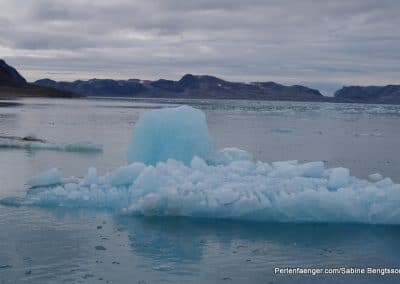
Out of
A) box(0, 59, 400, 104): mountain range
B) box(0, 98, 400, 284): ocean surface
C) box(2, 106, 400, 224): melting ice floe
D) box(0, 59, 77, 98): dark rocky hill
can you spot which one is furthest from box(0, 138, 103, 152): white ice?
box(0, 59, 400, 104): mountain range

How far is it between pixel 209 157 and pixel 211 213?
335 cm

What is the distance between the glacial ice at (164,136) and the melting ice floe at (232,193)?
1144mm

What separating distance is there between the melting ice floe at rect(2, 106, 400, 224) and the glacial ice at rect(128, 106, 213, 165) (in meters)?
1.14

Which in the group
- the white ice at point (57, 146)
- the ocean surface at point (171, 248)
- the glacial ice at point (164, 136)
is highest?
the glacial ice at point (164, 136)

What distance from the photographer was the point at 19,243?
775 cm

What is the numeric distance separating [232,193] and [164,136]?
9.13 ft

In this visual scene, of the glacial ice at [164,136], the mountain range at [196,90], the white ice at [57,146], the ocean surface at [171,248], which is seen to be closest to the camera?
the ocean surface at [171,248]

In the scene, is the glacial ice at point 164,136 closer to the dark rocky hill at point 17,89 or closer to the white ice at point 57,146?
the white ice at point 57,146

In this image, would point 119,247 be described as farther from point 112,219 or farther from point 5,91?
point 5,91

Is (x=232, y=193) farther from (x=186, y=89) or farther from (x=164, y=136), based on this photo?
(x=186, y=89)

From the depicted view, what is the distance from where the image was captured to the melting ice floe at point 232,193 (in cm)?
909

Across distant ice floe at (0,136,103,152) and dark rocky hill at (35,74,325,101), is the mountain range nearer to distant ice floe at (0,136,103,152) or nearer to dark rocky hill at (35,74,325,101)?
dark rocky hill at (35,74,325,101)

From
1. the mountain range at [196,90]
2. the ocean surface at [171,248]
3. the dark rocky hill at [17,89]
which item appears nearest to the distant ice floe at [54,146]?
the ocean surface at [171,248]

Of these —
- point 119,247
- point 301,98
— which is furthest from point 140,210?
point 301,98
